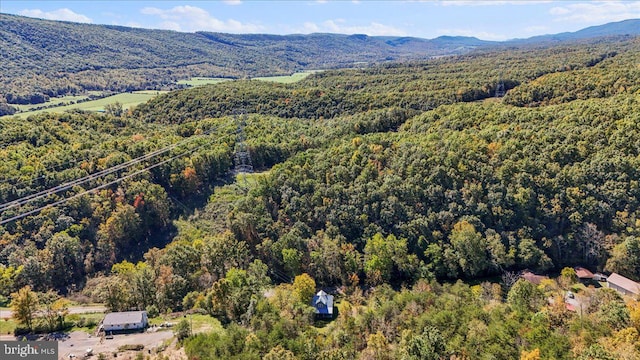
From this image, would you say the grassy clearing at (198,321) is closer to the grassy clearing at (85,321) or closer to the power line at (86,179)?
the grassy clearing at (85,321)

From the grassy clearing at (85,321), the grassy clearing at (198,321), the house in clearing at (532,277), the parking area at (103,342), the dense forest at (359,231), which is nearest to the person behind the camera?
the dense forest at (359,231)

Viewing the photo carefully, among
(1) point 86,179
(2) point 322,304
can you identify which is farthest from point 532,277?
(1) point 86,179

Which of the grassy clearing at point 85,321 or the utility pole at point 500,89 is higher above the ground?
the utility pole at point 500,89

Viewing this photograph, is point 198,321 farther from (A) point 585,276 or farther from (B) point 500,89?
(B) point 500,89

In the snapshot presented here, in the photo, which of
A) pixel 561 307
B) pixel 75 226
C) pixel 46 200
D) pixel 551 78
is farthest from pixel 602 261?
pixel 46 200

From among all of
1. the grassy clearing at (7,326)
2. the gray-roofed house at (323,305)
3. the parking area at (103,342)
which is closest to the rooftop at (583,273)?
the gray-roofed house at (323,305)

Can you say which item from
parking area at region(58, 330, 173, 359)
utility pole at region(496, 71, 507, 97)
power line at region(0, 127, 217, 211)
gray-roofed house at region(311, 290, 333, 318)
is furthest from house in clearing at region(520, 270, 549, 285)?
utility pole at region(496, 71, 507, 97)
